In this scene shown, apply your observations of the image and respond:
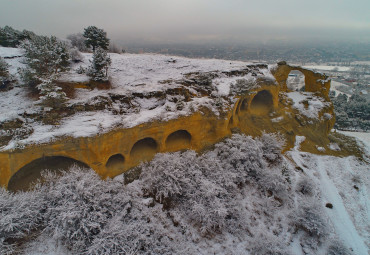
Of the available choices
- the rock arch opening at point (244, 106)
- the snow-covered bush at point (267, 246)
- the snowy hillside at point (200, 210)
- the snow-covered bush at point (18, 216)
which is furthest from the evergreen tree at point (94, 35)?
the snow-covered bush at point (267, 246)

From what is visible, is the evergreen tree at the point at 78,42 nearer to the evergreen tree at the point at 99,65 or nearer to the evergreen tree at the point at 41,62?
the evergreen tree at the point at 41,62

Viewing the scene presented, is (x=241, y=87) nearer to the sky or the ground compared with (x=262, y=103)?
nearer to the sky

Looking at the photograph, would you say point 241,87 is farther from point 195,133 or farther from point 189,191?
point 189,191

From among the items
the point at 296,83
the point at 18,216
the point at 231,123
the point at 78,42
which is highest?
the point at 78,42

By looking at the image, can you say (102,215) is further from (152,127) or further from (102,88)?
(102,88)

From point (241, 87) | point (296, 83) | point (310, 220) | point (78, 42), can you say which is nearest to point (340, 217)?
point (310, 220)
